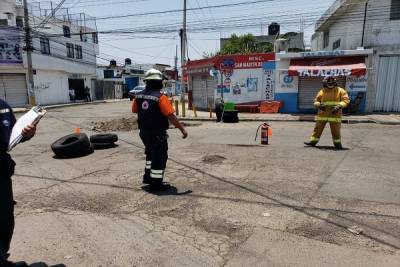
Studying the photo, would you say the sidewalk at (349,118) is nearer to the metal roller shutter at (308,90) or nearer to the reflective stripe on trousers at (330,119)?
the metal roller shutter at (308,90)

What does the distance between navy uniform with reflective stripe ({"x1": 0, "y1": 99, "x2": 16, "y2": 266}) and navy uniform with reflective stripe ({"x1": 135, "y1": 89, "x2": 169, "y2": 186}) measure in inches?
106

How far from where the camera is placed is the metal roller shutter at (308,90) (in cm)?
2117

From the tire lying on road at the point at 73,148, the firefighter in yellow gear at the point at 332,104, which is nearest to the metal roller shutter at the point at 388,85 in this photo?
the firefighter in yellow gear at the point at 332,104

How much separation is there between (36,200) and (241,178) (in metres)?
3.55

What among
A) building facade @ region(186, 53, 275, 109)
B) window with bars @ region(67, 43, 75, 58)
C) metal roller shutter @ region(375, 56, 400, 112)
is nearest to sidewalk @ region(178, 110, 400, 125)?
metal roller shutter @ region(375, 56, 400, 112)

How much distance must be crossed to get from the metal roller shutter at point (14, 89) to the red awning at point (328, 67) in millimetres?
25014

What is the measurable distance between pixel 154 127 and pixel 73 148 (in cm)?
405

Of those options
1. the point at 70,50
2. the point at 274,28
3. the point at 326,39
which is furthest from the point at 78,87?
the point at 326,39

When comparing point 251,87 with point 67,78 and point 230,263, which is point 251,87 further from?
point 67,78

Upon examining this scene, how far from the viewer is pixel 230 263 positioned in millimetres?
3459

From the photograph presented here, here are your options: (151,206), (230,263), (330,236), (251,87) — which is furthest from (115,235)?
(251,87)

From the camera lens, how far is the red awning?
19438 mm

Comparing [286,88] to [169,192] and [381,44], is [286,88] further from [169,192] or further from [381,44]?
[169,192]

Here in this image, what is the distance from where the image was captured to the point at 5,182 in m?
2.98
